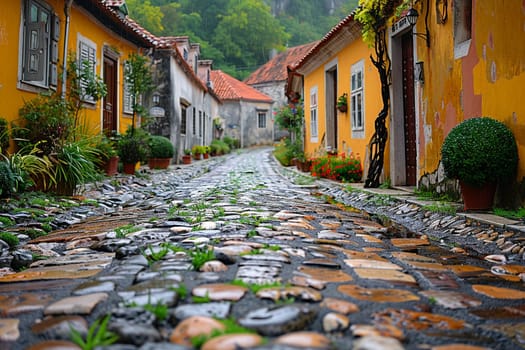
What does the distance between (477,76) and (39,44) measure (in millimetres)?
6535

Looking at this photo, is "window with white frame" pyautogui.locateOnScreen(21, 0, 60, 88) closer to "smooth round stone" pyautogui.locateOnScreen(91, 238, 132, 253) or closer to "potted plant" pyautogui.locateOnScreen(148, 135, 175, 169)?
"smooth round stone" pyautogui.locateOnScreen(91, 238, 132, 253)

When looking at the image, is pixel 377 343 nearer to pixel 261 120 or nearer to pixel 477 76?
pixel 477 76

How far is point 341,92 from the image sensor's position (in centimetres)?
1220

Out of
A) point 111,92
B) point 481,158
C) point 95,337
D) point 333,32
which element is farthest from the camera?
point 111,92

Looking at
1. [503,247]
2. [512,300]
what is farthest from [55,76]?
[512,300]

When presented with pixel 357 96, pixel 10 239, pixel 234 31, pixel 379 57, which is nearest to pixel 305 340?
pixel 10 239

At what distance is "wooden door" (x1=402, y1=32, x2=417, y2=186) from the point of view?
847 centimetres

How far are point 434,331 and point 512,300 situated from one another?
80cm

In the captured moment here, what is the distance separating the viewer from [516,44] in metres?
4.86

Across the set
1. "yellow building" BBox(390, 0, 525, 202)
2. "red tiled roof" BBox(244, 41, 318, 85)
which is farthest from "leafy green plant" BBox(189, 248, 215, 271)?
"red tiled roof" BBox(244, 41, 318, 85)

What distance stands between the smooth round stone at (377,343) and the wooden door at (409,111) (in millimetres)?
6988

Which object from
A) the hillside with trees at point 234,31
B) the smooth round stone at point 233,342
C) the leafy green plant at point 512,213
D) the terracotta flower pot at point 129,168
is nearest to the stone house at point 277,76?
the hillside with trees at point 234,31

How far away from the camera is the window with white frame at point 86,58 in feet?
31.4

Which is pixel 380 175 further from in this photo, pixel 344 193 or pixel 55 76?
pixel 55 76
